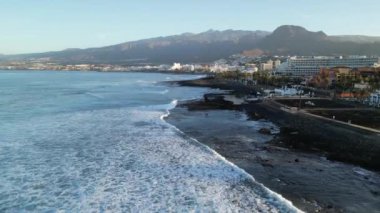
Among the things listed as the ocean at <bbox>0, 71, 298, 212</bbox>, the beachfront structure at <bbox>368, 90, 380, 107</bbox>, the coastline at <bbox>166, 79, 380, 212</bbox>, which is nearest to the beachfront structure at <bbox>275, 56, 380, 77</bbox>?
the beachfront structure at <bbox>368, 90, 380, 107</bbox>

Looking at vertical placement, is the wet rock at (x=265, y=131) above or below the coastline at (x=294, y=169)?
below

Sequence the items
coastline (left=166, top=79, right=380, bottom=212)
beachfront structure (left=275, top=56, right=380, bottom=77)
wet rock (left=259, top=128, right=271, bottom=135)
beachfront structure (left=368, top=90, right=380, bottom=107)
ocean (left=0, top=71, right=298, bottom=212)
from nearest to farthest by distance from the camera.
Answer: ocean (left=0, top=71, right=298, bottom=212)
coastline (left=166, top=79, right=380, bottom=212)
wet rock (left=259, top=128, right=271, bottom=135)
beachfront structure (left=368, top=90, right=380, bottom=107)
beachfront structure (left=275, top=56, right=380, bottom=77)

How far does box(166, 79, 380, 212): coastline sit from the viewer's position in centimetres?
1367

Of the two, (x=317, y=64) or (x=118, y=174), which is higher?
(x=118, y=174)

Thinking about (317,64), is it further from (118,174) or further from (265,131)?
(118,174)

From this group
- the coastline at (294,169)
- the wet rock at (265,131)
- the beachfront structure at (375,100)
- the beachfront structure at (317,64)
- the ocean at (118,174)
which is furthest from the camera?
the beachfront structure at (317,64)

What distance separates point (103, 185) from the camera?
1473cm

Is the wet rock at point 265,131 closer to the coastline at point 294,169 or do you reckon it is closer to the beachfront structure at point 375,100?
the coastline at point 294,169

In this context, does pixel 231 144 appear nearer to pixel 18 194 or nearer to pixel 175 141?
pixel 175 141

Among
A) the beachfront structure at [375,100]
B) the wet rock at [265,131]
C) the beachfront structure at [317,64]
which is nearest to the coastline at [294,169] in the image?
the wet rock at [265,131]

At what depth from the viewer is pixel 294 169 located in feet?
57.2

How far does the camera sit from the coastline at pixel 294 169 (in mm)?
13672

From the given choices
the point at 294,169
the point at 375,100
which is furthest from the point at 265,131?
the point at 375,100

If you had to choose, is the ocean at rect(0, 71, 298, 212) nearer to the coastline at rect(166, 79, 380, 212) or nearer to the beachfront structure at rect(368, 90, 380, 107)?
the coastline at rect(166, 79, 380, 212)
